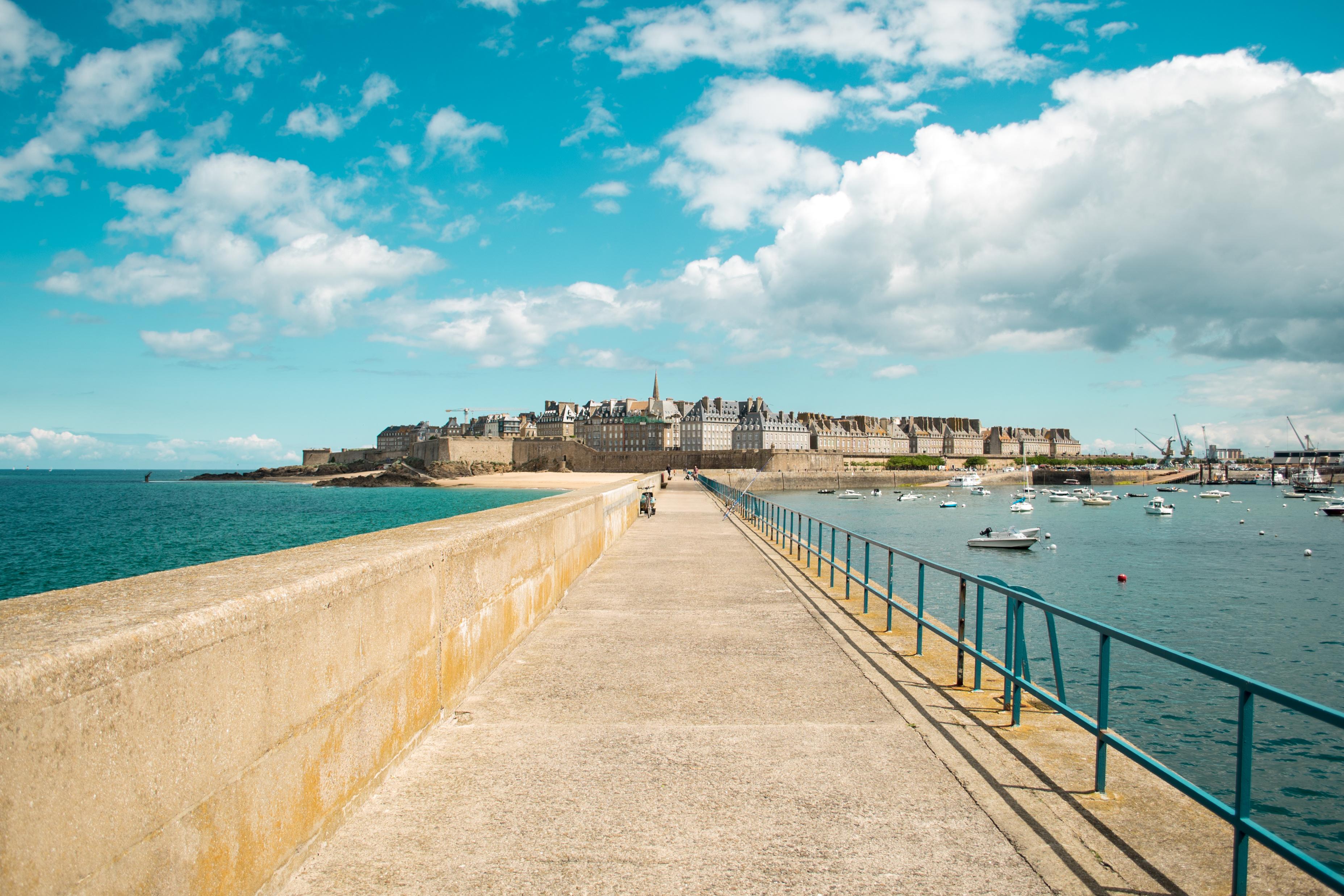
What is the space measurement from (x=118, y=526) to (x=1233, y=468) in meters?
216

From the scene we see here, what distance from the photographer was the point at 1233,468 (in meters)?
188

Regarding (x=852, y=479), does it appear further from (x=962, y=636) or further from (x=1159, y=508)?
(x=962, y=636)

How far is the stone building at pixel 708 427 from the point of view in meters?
150

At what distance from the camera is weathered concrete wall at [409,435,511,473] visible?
405ft

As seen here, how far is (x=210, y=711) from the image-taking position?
8.61ft

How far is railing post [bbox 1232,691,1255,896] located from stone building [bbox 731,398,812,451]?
448 ft

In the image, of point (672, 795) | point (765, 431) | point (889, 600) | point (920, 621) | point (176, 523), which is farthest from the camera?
point (765, 431)

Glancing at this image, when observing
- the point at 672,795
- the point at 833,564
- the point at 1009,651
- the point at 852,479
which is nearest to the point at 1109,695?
the point at 1009,651

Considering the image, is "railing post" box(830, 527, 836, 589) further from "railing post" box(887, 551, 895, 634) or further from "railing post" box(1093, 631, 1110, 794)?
"railing post" box(1093, 631, 1110, 794)

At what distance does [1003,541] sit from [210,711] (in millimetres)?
36254

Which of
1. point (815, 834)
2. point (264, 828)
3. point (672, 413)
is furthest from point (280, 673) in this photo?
point (672, 413)

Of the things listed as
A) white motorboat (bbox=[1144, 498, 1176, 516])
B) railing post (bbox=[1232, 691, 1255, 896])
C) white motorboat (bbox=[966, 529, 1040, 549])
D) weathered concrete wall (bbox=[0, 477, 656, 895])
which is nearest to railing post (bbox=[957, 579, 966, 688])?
railing post (bbox=[1232, 691, 1255, 896])

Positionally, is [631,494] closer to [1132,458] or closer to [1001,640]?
[1001,640]

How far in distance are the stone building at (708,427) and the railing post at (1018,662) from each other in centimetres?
14148
